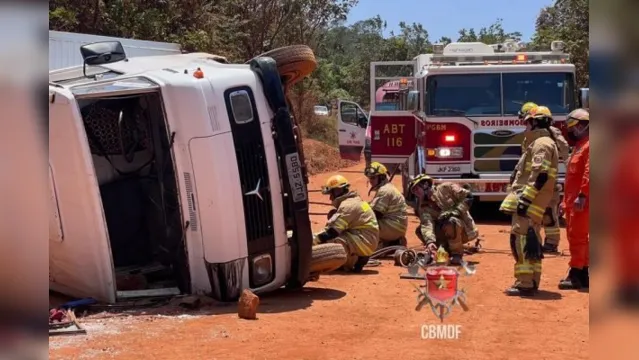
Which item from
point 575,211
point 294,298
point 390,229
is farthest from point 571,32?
point 294,298

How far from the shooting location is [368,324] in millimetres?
6426

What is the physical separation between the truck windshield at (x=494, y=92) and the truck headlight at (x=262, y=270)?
20.6ft

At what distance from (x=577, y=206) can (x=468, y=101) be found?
543cm

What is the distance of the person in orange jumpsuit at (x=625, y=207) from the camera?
207cm

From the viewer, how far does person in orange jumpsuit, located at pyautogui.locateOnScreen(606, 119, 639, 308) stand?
2074 millimetres

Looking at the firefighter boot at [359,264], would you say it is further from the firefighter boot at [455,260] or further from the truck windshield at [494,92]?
the truck windshield at [494,92]

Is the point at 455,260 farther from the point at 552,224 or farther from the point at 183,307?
the point at 183,307

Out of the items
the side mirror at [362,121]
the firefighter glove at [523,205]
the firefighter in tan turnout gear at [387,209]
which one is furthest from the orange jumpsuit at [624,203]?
the side mirror at [362,121]

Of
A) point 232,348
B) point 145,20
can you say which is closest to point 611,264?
point 232,348

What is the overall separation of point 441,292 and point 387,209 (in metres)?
2.09

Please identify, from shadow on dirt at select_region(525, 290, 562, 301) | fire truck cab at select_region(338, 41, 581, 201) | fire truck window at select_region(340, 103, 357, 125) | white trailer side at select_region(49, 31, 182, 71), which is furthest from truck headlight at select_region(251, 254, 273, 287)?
fire truck window at select_region(340, 103, 357, 125)

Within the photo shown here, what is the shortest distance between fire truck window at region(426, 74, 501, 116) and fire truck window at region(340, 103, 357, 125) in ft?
19.8

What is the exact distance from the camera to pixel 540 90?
12469 mm

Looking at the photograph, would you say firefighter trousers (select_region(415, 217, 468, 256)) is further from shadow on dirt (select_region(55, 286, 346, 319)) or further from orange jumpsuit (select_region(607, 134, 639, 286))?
orange jumpsuit (select_region(607, 134, 639, 286))
